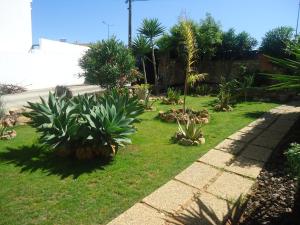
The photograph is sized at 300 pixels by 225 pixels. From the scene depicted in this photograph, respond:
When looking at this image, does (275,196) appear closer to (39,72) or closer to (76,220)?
(76,220)

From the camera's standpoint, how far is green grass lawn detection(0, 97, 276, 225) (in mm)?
2982

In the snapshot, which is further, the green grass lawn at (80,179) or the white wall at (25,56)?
the white wall at (25,56)

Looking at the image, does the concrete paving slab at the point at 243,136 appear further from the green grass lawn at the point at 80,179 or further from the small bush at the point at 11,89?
the small bush at the point at 11,89

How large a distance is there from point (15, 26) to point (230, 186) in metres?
20.1

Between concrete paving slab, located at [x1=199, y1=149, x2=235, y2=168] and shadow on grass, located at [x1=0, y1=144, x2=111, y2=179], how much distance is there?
1.60m

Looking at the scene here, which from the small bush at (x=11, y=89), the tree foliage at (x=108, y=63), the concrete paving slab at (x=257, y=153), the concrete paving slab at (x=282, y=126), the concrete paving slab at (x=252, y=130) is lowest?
the concrete paving slab at (x=257, y=153)

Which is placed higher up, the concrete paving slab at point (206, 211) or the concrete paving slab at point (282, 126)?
the concrete paving slab at point (282, 126)

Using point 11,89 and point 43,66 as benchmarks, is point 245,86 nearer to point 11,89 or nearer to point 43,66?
point 11,89

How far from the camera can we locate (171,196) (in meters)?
3.27

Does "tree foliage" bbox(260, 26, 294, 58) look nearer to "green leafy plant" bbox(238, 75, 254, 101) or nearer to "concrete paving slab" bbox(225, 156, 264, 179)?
"green leafy plant" bbox(238, 75, 254, 101)

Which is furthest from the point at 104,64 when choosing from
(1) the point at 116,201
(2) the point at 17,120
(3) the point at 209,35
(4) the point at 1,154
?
(1) the point at 116,201

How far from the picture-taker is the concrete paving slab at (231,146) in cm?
482

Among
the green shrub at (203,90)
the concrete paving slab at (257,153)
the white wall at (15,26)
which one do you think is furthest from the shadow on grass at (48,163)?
the white wall at (15,26)

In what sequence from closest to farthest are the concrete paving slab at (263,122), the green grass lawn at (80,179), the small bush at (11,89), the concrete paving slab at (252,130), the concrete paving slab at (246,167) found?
the green grass lawn at (80,179) < the concrete paving slab at (246,167) < the concrete paving slab at (252,130) < the concrete paving slab at (263,122) < the small bush at (11,89)
